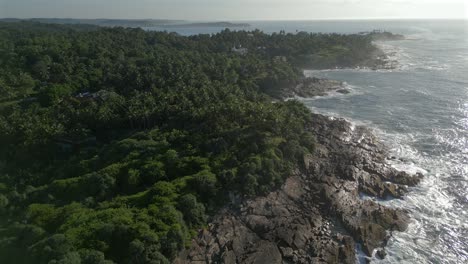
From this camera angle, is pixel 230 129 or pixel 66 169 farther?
pixel 230 129

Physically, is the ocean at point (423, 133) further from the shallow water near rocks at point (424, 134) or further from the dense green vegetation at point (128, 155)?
the dense green vegetation at point (128, 155)

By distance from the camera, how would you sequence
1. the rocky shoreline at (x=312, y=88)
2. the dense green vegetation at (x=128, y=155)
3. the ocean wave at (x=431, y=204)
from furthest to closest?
the rocky shoreline at (x=312, y=88)
the ocean wave at (x=431, y=204)
the dense green vegetation at (x=128, y=155)

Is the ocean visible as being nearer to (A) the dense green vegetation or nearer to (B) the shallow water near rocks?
(B) the shallow water near rocks

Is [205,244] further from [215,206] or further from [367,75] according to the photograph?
[367,75]

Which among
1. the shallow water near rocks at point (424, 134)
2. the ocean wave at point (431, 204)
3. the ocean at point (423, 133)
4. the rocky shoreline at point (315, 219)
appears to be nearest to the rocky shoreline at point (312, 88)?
the ocean at point (423, 133)

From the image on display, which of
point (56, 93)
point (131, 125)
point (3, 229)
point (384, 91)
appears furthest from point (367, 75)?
point (3, 229)

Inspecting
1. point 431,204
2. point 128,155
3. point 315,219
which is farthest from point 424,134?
point 128,155

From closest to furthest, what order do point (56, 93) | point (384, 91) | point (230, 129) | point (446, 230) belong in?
point (446, 230), point (230, 129), point (56, 93), point (384, 91)
